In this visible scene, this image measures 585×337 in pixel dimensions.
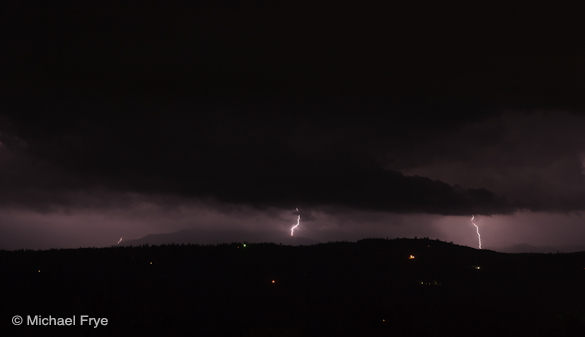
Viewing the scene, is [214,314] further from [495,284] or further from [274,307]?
[495,284]

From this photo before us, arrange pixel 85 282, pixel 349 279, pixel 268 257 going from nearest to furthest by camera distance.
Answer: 1. pixel 85 282
2. pixel 349 279
3. pixel 268 257

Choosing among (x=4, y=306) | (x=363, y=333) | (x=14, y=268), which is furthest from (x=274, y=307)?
(x=14, y=268)

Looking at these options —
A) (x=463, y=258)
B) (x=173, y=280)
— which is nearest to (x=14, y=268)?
(x=173, y=280)

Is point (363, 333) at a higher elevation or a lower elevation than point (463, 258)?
lower

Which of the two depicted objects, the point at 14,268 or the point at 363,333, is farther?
the point at 14,268

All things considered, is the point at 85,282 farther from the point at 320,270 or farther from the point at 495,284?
the point at 495,284

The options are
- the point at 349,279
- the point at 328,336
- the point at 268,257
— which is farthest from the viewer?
the point at 268,257
